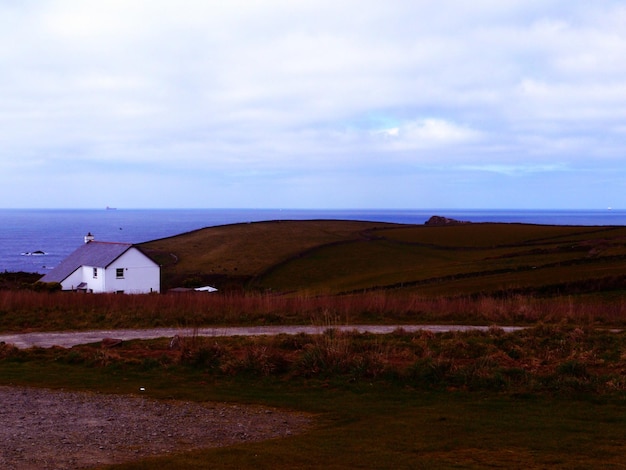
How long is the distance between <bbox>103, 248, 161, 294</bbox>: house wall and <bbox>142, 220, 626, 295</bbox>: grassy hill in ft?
10.8

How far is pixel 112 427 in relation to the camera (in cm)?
1020

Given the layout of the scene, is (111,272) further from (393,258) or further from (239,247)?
(393,258)

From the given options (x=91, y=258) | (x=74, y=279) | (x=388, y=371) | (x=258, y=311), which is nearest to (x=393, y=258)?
(x=91, y=258)

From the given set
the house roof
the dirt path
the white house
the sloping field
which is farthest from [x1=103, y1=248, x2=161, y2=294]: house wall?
the dirt path

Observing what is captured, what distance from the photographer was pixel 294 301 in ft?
90.5

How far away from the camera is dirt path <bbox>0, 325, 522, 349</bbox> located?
2038cm

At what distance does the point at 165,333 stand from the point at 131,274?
115 ft

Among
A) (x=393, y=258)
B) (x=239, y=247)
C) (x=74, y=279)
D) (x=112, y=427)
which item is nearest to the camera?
(x=112, y=427)

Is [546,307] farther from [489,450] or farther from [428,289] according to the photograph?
[489,450]

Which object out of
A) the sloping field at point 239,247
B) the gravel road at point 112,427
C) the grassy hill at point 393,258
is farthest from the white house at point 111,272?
the gravel road at point 112,427

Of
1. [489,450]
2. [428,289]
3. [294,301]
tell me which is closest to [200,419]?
[489,450]

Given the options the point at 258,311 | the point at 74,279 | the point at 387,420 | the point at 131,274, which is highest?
the point at 387,420

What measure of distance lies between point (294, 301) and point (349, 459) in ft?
63.2

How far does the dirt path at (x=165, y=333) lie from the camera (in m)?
20.4
